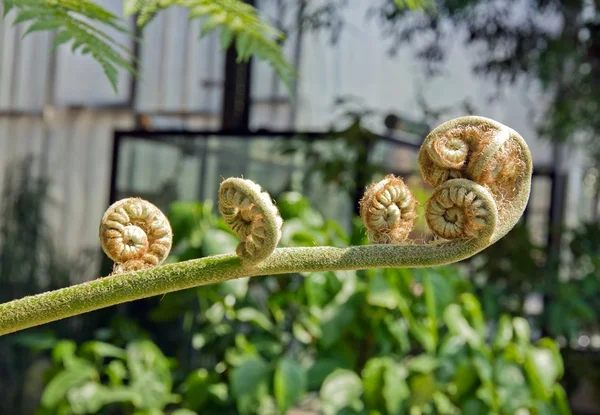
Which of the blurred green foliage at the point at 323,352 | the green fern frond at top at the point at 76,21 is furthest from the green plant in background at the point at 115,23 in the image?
the blurred green foliage at the point at 323,352

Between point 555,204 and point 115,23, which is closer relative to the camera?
point 115,23

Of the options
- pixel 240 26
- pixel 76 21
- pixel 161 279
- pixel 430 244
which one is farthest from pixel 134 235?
pixel 240 26

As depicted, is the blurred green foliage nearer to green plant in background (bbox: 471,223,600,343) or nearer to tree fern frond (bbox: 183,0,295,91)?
green plant in background (bbox: 471,223,600,343)

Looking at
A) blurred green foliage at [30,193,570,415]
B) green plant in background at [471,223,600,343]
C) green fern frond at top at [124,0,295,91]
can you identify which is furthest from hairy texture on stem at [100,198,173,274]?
green plant in background at [471,223,600,343]

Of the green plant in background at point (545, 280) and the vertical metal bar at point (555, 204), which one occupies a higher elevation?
the vertical metal bar at point (555, 204)

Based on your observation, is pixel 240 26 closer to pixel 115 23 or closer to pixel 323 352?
pixel 115 23

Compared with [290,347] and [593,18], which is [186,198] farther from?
[593,18]

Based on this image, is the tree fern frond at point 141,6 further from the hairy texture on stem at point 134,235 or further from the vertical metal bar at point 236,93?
the vertical metal bar at point 236,93
